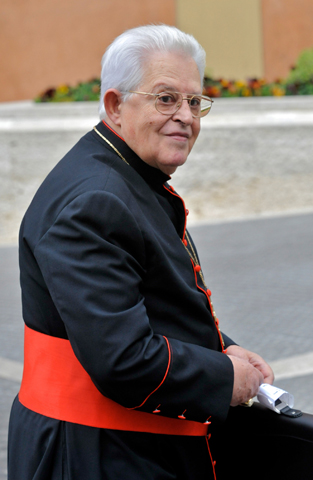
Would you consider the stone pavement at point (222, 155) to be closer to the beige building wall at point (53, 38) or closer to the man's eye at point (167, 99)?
the beige building wall at point (53, 38)

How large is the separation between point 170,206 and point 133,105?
281mm

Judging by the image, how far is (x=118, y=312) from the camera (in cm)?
136

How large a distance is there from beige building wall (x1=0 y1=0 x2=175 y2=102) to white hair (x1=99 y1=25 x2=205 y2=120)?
35.2ft

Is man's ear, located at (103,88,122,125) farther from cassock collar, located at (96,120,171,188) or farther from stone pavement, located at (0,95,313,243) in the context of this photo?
stone pavement, located at (0,95,313,243)

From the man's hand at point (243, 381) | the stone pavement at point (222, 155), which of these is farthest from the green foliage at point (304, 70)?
the man's hand at point (243, 381)

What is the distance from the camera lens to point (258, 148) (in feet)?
26.9

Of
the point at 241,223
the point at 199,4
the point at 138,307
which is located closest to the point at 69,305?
the point at 138,307

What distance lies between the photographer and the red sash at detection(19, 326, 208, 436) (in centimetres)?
151

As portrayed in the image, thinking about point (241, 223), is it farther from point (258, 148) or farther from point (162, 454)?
point (162, 454)

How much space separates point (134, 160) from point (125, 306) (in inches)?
16.4

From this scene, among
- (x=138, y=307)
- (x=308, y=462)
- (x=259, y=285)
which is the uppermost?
(x=138, y=307)

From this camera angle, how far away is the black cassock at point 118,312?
53.5 inches

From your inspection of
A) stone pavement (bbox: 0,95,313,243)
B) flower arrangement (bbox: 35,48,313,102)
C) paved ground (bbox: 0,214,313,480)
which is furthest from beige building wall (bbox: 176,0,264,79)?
paved ground (bbox: 0,214,313,480)

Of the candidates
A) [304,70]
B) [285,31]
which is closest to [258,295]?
[304,70]
